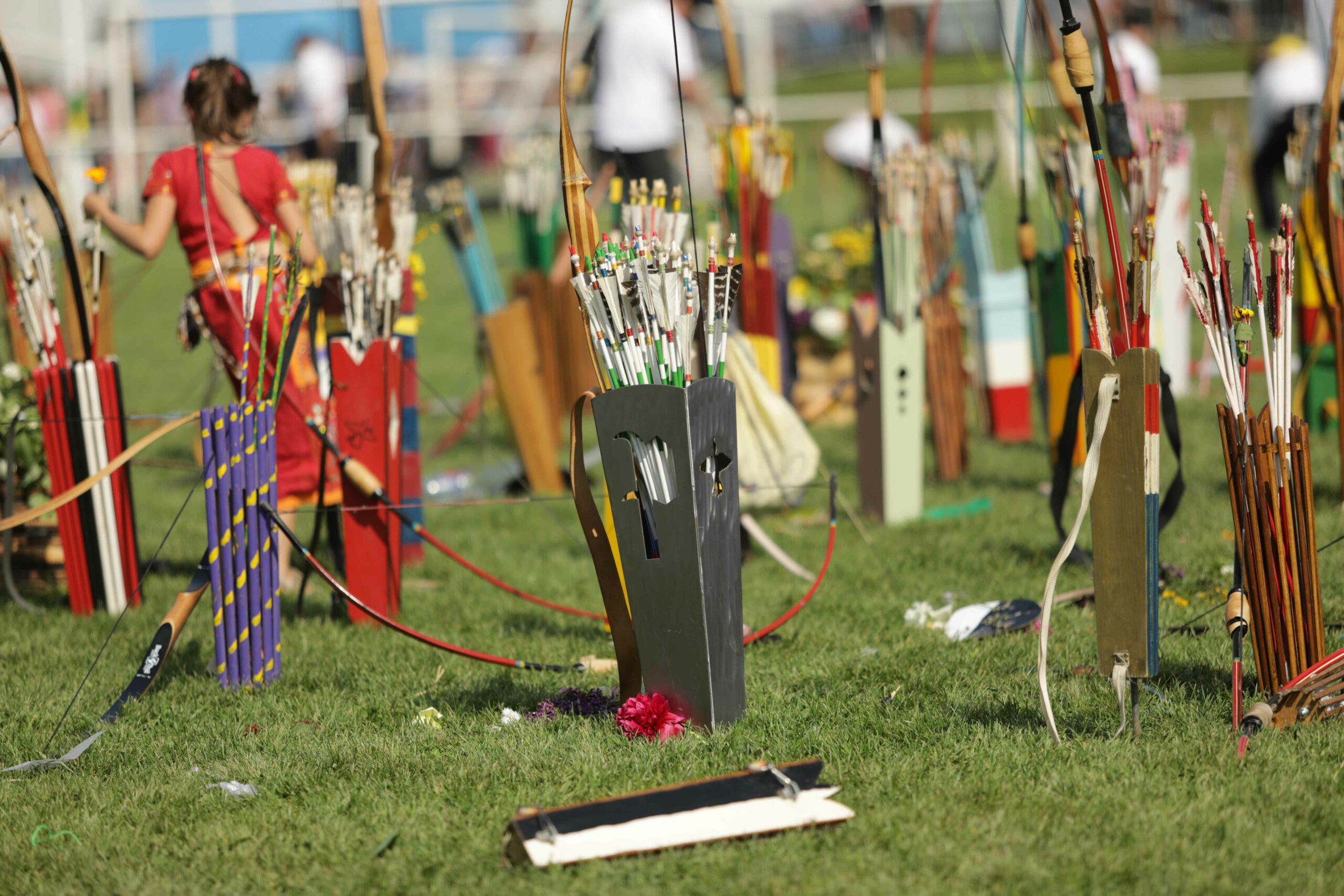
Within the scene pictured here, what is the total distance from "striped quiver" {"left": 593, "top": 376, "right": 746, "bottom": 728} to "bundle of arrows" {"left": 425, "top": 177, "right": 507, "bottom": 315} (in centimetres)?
337

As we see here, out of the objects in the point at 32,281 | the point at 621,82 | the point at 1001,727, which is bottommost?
the point at 1001,727

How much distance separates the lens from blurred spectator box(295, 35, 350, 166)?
11.7 meters

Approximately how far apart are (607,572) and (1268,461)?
1.34 meters

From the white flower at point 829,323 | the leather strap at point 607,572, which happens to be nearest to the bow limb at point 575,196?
the leather strap at point 607,572

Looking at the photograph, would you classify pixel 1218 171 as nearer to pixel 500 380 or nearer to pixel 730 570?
pixel 500 380

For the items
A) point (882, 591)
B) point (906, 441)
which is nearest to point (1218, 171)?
point (906, 441)

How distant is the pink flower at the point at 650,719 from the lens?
271 cm

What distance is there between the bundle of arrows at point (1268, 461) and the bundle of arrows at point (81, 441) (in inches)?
121

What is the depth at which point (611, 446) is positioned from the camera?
2.67 meters

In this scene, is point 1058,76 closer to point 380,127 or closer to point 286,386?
point 380,127

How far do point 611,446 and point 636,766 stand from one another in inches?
25.0

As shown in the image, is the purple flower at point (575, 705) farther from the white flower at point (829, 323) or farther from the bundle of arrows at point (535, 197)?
the white flower at point (829, 323)

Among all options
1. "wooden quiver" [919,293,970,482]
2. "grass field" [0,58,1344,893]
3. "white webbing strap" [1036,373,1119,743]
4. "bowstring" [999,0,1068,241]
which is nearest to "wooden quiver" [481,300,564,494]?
"grass field" [0,58,1344,893]

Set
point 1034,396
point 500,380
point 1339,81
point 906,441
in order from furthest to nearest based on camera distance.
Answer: point 1034,396 → point 500,380 → point 906,441 → point 1339,81
